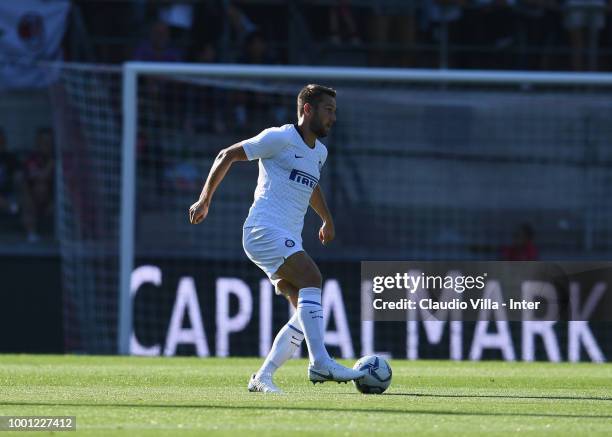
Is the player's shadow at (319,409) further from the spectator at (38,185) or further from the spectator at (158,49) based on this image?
the spectator at (158,49)

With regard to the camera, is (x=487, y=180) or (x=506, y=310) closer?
(x=506, y=310)

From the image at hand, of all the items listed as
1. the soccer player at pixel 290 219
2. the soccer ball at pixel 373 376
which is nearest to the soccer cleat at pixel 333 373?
the soccer player at pixel 290 219

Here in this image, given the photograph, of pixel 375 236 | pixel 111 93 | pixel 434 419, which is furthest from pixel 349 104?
pixel 434 419

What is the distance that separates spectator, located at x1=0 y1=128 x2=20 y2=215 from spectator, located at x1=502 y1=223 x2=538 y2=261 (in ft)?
21.2

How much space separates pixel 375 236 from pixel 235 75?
134 inches

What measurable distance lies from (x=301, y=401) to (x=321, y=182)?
9471 millimetres

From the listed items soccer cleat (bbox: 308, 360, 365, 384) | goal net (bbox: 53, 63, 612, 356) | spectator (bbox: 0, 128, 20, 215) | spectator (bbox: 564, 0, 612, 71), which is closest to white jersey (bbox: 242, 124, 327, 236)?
soccer cleat (bbox: 308, 360, 365, 384)

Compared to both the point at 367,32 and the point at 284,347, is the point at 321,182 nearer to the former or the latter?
the point at 367,32

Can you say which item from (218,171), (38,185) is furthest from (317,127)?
(38,185)

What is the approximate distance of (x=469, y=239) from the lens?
17953mm

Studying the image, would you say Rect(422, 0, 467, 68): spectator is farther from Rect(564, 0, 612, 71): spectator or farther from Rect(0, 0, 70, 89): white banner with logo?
Rect(0, 0, 70, 89): white banner with logo

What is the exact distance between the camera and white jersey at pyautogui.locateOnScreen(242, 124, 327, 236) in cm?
830

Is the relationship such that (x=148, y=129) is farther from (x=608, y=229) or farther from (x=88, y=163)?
(x=608, y=229)

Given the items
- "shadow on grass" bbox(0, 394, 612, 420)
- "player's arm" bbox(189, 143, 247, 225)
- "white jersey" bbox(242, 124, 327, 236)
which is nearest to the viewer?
"shadow on grass" bbox(0, 394, 612, 420)
